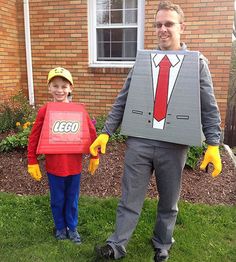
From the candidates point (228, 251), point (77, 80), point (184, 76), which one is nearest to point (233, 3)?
point (77, 80)

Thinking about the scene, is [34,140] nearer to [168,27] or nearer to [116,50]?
[168,27]

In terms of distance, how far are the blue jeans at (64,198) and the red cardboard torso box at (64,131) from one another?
0.85 ft

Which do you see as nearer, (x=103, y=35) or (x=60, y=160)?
(x=60, y=160)

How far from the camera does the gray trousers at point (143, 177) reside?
253cm

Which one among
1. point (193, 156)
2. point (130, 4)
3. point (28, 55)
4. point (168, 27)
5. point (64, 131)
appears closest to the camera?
point (168, 27)

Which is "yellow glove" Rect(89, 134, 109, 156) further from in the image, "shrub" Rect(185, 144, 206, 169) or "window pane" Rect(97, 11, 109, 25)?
"window pane" Rect(97, 11, 109, 25)

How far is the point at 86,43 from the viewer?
646 cm

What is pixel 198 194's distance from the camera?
4.07 metres

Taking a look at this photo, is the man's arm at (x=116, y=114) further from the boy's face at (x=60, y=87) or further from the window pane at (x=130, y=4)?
the window pane at (x=130, y=4)

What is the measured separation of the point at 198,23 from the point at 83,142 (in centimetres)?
404

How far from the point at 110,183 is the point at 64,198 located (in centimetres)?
135

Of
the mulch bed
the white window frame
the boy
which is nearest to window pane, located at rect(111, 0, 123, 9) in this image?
the white window frame

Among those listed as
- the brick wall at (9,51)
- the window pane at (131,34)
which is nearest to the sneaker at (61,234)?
the brick wall at (9,51)

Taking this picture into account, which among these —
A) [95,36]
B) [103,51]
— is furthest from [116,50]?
[95,36]
